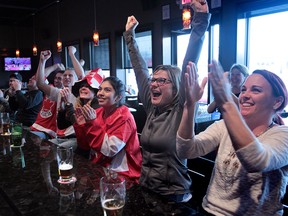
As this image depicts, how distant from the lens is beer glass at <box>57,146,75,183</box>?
49.4 inches

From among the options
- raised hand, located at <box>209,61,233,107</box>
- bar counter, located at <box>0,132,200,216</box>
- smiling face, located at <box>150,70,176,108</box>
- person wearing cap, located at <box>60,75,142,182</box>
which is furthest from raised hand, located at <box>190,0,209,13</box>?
bar counter, located at <box>0,132,200,216</box>

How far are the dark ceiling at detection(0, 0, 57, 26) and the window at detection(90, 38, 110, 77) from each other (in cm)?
208

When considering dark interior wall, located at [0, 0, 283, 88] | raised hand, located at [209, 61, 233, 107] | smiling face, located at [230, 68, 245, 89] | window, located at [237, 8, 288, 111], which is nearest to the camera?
raised hand, located at [209, 61, 233, 107]

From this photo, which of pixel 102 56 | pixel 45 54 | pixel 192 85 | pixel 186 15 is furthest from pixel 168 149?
pixel 102 56

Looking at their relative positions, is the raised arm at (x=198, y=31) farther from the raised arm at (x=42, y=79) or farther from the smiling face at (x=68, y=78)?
the raised arm at (x=42, y=79)

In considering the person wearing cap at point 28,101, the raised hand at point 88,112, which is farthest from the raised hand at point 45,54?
the raised hand at point 88,112

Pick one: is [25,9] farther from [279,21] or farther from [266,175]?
[266,175]

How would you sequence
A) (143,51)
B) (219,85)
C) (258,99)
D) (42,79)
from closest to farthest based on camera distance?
(219,85) < (258,99) < (42,79) < (143,51)

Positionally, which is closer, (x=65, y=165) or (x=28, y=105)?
(x=65, y=165)

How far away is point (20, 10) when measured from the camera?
363 inches

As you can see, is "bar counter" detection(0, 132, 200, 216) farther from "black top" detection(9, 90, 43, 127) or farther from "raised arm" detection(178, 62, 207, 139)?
"black top" detection(9, 90, 43, 127)

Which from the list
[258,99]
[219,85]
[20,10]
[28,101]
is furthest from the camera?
[20,10]

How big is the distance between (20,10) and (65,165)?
30.8ft

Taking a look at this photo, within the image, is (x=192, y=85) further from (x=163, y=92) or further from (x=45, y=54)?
(x=45, y=54)
